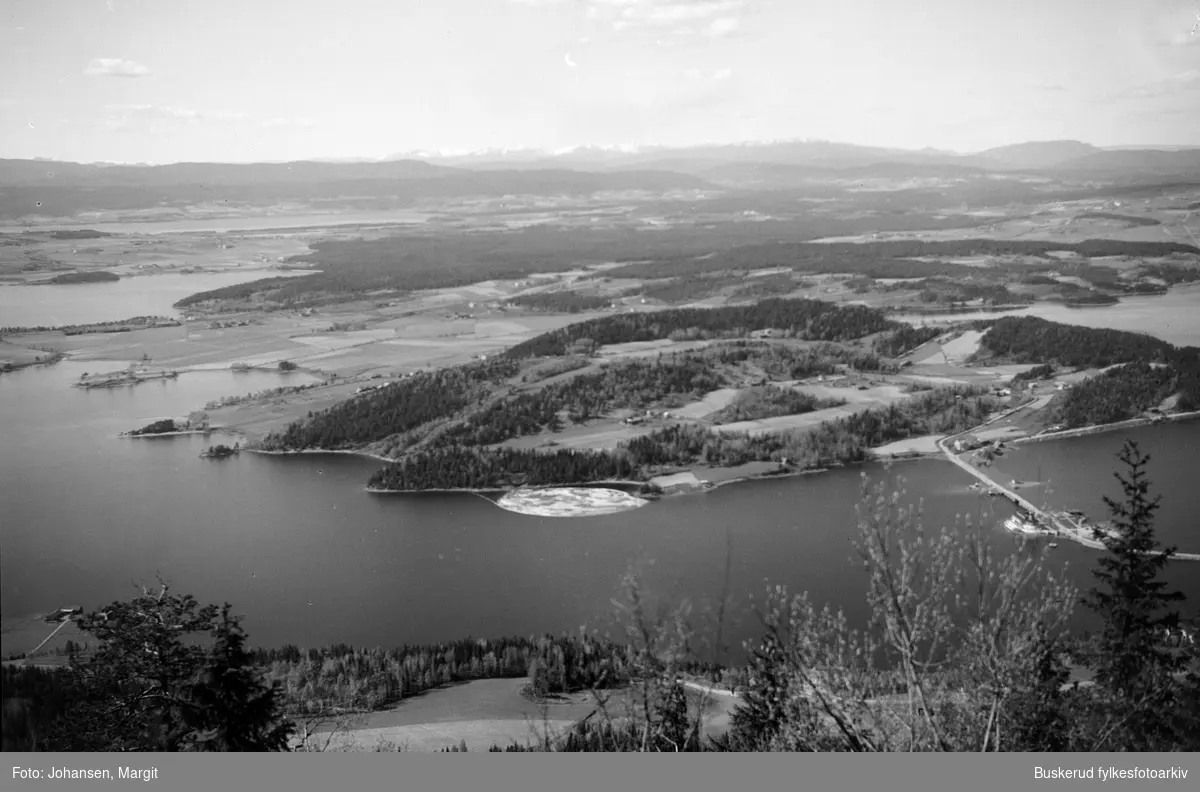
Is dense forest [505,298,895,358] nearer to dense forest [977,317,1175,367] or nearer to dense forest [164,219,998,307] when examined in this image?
dense forest [977,317,1175,367]

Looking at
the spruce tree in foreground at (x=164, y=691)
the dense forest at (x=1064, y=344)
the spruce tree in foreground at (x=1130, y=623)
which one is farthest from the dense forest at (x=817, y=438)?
the spruce tree in foreground at (x=164, y=691)

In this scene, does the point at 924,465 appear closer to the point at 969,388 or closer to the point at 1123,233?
the point at 969,388

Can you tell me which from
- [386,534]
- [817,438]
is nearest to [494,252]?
[817,438]

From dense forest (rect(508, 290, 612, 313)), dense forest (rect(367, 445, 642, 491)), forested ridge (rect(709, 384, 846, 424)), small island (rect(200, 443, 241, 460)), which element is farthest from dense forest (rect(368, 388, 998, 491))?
dense forest (rect(508, 290, 612, 313))

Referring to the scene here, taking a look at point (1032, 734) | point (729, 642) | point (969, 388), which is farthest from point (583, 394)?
point (1032, 734)

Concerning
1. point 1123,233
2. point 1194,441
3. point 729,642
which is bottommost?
point 729,642

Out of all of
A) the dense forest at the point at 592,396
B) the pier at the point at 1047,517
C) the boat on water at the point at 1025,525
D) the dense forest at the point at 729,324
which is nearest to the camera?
the pier at the point at 1047,517

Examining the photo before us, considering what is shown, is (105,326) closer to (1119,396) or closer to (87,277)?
(87,277)

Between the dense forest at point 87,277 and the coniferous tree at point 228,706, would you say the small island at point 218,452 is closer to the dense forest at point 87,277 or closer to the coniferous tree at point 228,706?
the dense forest at point 87,277
